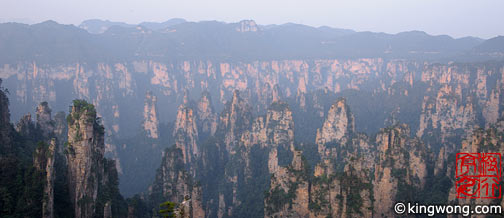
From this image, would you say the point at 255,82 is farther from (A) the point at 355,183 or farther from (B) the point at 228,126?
(A) the point at 355,183

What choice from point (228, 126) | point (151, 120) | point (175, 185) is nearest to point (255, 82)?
point (151, 120)

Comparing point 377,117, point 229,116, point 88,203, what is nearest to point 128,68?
point 229,116

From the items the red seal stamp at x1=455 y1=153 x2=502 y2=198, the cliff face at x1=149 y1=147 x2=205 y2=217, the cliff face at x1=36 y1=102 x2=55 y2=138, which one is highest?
the cliff face at x1=36 y1=102 x2=55 y2=138

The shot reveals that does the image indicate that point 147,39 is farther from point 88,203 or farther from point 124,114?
point 88,203

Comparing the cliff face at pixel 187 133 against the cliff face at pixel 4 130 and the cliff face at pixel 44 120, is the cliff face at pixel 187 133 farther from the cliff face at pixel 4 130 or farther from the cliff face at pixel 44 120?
the cliff face at pixel 4 130

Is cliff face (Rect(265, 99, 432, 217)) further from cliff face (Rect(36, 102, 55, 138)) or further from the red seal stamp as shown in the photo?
cliff face (Rect(36, 102, 55, 138))

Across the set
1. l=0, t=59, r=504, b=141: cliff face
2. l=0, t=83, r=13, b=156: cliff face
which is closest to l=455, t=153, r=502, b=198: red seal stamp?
l=0, t=59, r=504, b=141: cliff face

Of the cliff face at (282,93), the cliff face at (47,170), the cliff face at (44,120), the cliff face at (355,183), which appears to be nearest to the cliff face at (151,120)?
the cliff face at (282,93)
